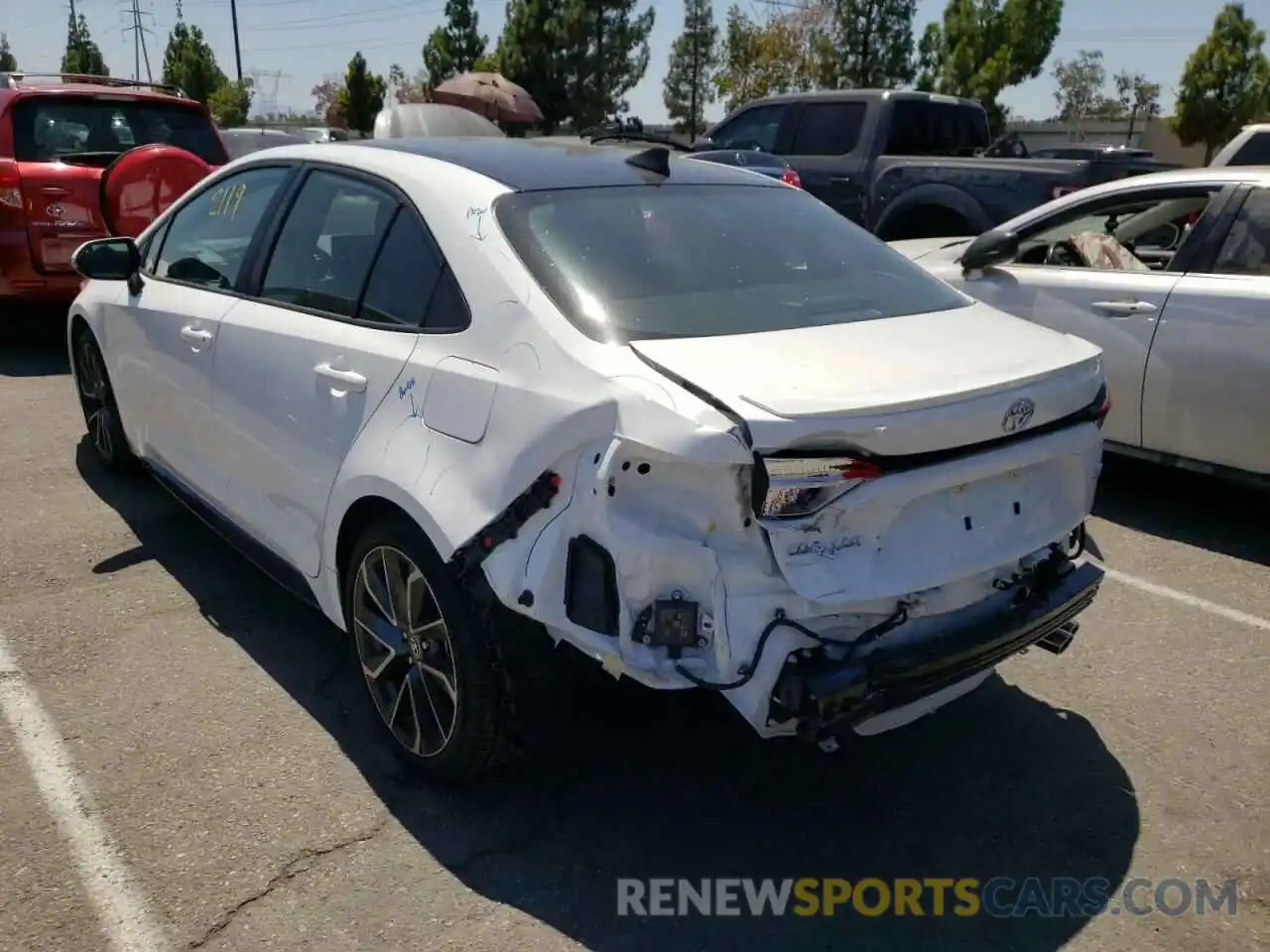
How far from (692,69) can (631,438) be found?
1847 inches

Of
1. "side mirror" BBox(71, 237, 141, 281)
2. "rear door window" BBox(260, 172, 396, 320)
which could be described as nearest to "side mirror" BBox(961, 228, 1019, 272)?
→ "rear door window" BBox(260, 172, 396, 320)

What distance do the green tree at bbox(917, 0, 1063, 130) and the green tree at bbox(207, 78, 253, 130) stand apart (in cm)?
3548

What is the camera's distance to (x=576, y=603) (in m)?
2.46

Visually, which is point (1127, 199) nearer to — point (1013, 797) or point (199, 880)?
point (1013, 797)

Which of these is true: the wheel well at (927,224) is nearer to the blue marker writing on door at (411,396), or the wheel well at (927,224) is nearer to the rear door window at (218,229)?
the rear door window at (218,229)

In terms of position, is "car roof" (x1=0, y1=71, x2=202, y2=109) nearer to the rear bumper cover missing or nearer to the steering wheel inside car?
the steering wheel inside car

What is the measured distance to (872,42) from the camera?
3444cm

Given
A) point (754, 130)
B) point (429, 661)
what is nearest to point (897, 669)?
point (429, 661)

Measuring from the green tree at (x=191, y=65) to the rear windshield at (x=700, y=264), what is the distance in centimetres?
5384

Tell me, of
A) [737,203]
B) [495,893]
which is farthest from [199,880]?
[737,203]

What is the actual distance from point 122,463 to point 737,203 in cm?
343

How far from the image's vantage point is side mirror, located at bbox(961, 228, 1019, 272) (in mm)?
5531

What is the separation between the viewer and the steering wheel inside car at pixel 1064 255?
19.1 ft

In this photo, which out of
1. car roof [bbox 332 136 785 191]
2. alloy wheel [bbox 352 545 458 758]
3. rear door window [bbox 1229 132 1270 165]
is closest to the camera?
alloy wheel [bbox 352 545 458 758]
